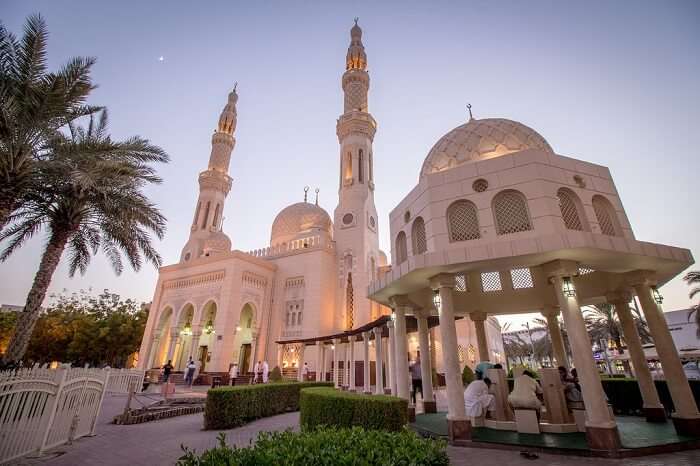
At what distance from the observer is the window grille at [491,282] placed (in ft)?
37.6

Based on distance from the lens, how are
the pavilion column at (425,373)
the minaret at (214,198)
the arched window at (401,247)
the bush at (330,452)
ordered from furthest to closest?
1. the minaret at (214,198)
2. the pavilion column at (425,373)
3. the arched window at (401,247)
4. the bush at (330,452)

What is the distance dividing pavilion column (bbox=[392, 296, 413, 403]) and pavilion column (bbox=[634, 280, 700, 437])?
574 cm

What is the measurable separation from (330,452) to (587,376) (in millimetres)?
5889

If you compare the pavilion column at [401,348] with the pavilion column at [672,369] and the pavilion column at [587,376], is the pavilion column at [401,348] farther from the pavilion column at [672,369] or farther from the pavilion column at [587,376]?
the pavilion column at [672,369]

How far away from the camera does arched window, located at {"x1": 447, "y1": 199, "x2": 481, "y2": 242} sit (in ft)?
26.3

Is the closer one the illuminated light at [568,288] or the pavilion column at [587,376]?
the pavilion column at [587,376]

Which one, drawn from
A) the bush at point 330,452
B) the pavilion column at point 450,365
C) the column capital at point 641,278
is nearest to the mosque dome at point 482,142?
the pavilion column at point 450,365

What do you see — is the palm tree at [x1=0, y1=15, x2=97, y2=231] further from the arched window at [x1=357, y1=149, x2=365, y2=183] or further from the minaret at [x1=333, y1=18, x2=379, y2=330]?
the arched window at [x1=357, y1=149, x2=365, y2=183]

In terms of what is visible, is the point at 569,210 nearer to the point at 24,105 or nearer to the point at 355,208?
the point at 24,105

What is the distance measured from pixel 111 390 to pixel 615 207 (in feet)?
68.9

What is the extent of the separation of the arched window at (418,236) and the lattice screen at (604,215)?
4012mm

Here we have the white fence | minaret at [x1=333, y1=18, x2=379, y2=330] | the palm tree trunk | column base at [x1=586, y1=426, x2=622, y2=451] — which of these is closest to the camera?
the white fence

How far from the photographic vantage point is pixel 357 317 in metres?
23.8

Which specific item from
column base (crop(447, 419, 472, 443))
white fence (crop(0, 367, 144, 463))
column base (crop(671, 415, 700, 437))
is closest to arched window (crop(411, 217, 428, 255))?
column base (crop(447, 419, 472, 443))
